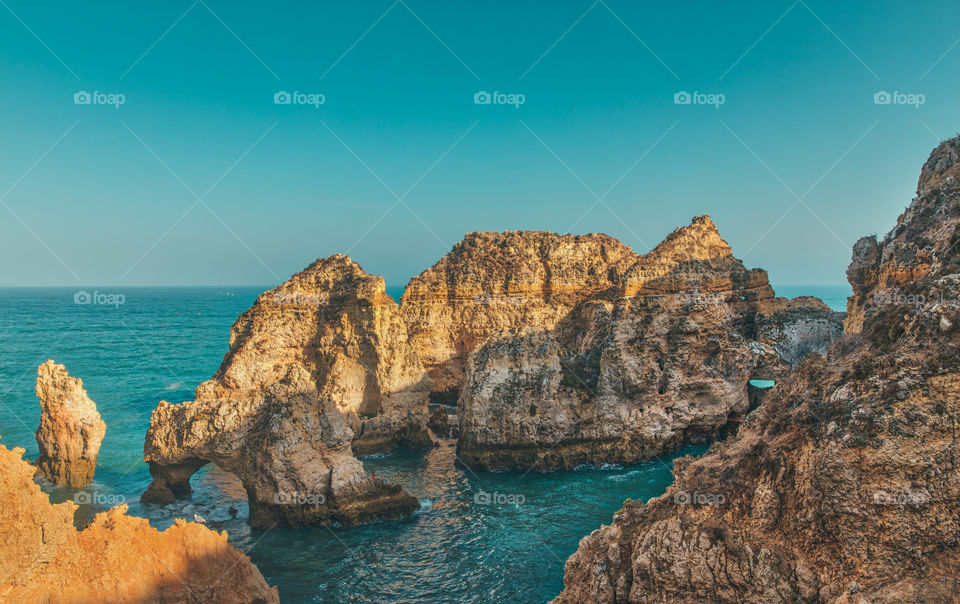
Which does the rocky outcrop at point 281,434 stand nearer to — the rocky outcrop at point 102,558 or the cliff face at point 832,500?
the rocky outcrop at point 102,558

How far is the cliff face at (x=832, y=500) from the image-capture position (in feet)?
26.3

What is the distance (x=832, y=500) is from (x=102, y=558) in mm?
13496

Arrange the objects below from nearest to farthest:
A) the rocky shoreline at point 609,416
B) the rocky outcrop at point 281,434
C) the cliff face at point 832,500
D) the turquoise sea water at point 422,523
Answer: the cliff face at point 832,500 < the rocky shoreline at point 609,416 < the turquoise sea water at point 422,523 < the rocky outcrop at point 281,434

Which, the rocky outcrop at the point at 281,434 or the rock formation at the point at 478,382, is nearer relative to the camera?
the rocky outcrop at the point at 281,434

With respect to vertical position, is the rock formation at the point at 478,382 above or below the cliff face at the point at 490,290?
below

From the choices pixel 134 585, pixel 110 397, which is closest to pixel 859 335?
pixel 134 585

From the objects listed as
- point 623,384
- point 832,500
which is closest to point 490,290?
point 623,384

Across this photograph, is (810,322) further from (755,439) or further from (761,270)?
(755,439)

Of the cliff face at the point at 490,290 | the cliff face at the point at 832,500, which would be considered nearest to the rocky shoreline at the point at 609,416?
the cliff face at the point at 832,500

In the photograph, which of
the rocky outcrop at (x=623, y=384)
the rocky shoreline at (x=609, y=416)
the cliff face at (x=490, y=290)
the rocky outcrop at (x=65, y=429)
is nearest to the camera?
the rocky shoreline at (x=609, y=416)

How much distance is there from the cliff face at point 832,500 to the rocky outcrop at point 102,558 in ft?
26.3

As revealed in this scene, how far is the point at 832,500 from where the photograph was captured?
28.5 ft

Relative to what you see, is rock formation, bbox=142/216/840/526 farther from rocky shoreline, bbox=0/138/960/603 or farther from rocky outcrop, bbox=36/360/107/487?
rocky outcrop, bbox=36/360/107/487

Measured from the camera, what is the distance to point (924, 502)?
314 inches
